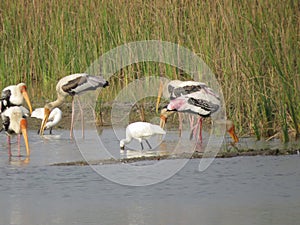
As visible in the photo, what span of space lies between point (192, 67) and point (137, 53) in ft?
4.37

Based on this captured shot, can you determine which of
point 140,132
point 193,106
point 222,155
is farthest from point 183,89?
point 222,155

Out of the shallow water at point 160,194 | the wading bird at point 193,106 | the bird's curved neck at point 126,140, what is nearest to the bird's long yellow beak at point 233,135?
the wading bird at point 193,106

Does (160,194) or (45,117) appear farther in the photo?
(45,117)

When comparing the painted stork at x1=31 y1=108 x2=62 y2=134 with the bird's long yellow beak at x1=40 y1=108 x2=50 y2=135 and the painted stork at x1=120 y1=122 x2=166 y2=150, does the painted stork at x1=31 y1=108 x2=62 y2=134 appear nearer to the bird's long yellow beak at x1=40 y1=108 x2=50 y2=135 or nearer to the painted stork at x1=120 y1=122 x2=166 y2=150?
the bird's long yellow beak at x1=40 y1=108 x2=50 y2=135

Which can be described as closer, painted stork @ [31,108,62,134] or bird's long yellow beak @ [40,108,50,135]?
bird's long yellow beak @ [40,108,50,135]

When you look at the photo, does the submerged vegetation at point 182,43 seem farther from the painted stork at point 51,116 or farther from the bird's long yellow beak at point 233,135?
the painted stork at point 51,116

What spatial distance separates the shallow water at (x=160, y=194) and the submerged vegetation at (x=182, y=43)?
1.25 m

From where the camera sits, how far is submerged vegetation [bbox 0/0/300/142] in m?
9.96

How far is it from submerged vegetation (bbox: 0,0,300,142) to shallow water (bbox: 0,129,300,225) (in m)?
1.25

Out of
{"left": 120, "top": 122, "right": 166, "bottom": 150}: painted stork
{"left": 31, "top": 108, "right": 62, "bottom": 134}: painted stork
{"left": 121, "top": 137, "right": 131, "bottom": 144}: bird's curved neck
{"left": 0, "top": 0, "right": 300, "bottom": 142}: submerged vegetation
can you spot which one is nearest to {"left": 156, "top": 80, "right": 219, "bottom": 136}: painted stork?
{"left": 0, "top": 0, "right": 300, "bottom": 142}: submerged vegetation

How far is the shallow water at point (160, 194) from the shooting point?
6523 millimetres

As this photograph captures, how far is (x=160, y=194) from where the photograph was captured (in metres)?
7.40

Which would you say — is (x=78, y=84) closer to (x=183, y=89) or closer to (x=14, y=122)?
(x=14, y=122)

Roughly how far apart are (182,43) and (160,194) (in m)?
5.01
